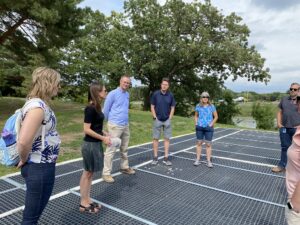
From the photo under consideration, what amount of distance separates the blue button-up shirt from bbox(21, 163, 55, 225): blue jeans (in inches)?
101

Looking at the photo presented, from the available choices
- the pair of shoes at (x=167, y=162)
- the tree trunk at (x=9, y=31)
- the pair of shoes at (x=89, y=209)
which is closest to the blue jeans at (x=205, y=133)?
the pair of shoes at (x=167, y=162)

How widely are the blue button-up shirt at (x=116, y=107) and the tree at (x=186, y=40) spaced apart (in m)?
15.6

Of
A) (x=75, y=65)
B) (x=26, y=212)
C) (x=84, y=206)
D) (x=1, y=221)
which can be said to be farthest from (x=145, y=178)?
(x=75, y=65)

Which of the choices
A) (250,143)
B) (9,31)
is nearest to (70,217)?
(250,143)

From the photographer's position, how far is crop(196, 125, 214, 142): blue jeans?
558 cm

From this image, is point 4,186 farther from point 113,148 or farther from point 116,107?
point 116,107

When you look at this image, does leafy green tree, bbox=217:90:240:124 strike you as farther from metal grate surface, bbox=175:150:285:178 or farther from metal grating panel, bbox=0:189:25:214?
metal grating panel, bbox=0:189:25:214

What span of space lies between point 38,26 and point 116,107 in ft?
29.1

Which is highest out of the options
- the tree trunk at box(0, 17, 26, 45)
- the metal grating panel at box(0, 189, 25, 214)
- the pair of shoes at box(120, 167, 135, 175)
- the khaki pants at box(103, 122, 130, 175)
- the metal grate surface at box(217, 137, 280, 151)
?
the tree trunk at box(0, 17, 26, 45)

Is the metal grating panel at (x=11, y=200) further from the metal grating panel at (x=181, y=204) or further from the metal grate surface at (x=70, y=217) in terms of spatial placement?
the metal grating panel at (x=181, y=204)

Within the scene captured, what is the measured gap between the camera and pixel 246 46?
2205cm

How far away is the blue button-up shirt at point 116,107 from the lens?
4684mm

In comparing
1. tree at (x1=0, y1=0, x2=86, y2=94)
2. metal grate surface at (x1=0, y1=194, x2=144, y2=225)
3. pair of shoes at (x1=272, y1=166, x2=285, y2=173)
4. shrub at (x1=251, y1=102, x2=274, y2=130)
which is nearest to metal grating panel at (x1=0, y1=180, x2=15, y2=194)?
metal grate surface at (x1=0, y1=194, x2=144, y2=225)

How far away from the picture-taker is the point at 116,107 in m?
4.70
